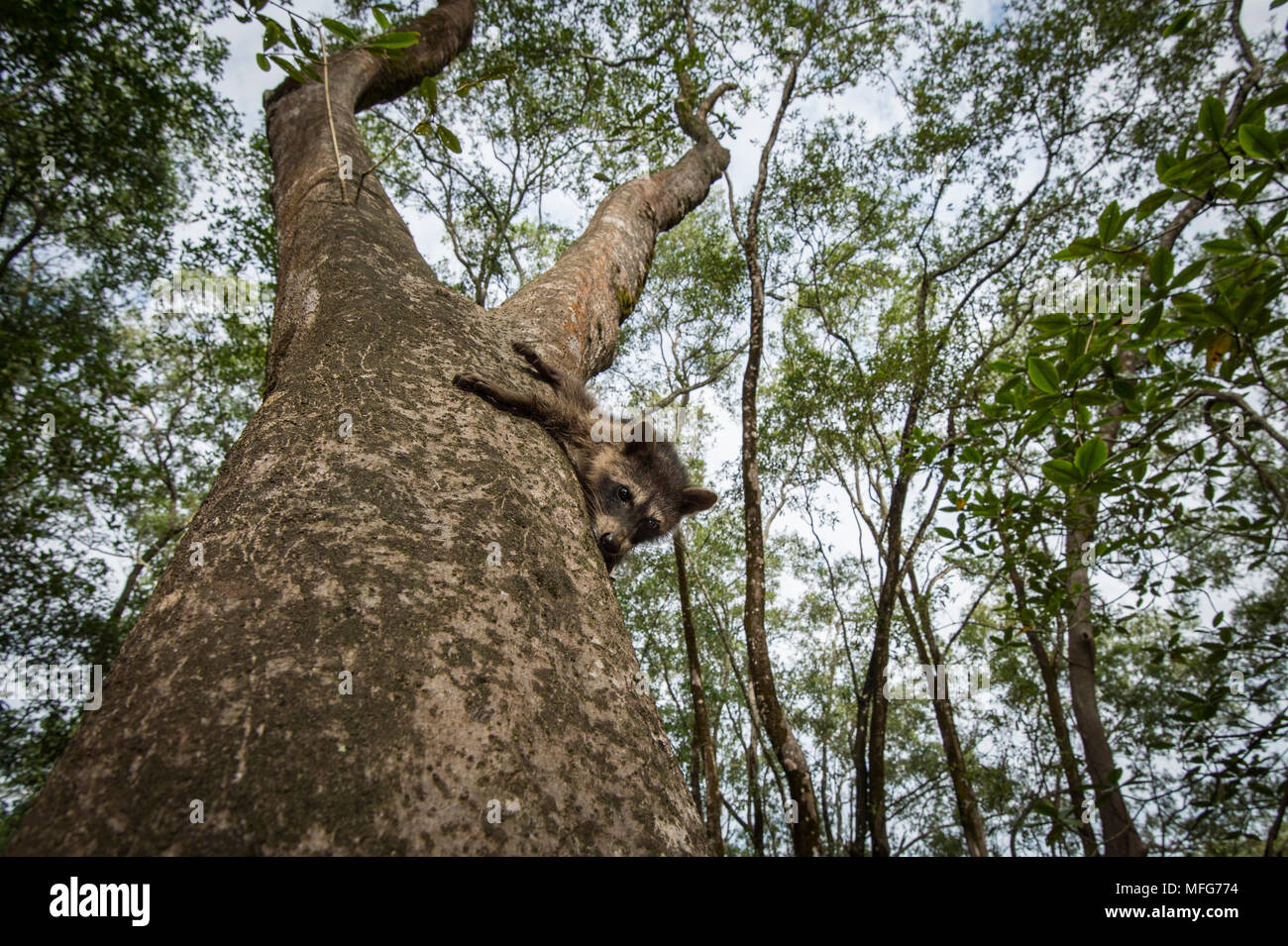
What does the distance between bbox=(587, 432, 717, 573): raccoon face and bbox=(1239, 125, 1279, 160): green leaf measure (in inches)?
123

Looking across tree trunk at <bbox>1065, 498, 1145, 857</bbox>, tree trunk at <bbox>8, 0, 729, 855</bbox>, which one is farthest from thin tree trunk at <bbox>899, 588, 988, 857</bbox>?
tree trunk at <bbox>8, 0, 729, 855</bbox>

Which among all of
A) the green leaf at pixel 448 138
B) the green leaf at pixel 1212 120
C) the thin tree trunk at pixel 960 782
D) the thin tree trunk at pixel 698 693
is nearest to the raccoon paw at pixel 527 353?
the green leaf at pixel 448 138

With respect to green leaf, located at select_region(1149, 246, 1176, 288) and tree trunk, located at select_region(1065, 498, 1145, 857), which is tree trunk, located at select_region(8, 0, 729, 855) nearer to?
green leaf, located at select_region(1149, 246, 1176, 288)

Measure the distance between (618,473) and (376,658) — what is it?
120 inches

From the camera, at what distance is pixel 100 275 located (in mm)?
10516

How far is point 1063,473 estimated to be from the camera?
267 centimetres

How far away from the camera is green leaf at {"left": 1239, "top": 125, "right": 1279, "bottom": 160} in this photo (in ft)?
6.44

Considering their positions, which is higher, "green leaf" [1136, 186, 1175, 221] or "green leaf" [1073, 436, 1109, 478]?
"green leaf" [1136, 186, 1175, 221]

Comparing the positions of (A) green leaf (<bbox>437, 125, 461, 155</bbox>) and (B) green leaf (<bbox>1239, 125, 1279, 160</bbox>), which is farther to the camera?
(A) green leaf (<bbox>437, 125, 461, 155</bbox>)

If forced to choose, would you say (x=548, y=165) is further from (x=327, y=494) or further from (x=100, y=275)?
(x=327, y=494)

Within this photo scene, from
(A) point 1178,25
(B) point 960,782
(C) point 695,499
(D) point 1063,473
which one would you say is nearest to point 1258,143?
(A) point 1178,25

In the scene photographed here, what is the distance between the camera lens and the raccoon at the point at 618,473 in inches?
112
